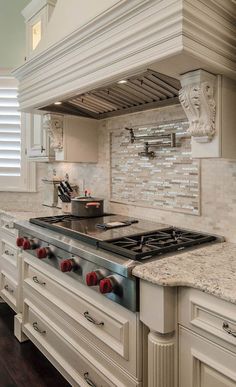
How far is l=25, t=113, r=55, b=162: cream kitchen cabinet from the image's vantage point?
2.89 m

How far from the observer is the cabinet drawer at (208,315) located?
1.03 meters

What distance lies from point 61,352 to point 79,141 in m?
1.57

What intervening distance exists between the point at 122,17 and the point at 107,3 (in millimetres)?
211

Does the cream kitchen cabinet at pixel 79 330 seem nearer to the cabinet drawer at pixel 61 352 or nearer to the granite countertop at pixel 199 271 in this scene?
the cabinet drawer at pixel 61 352

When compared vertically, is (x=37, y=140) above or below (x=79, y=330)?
above

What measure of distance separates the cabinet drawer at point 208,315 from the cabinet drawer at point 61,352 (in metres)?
0.57

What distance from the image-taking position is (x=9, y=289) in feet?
9.20

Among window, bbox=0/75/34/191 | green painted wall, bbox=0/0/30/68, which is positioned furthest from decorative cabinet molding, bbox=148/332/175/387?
green painted wall, bbox=0/0/30/68

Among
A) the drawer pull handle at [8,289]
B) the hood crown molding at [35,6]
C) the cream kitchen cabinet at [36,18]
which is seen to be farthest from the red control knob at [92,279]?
the hood crown molding at [35,6]

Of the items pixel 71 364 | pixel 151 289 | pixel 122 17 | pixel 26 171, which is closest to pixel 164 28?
pixel 122 17

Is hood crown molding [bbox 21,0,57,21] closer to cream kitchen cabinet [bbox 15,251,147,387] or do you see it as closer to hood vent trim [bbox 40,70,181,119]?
hood vent trim [bbox 40,70,181,119]

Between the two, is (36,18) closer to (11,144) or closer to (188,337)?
(11,144)

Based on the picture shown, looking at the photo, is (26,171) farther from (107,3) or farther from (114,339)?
(114,339)

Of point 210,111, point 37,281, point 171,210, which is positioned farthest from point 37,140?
point 210,111
